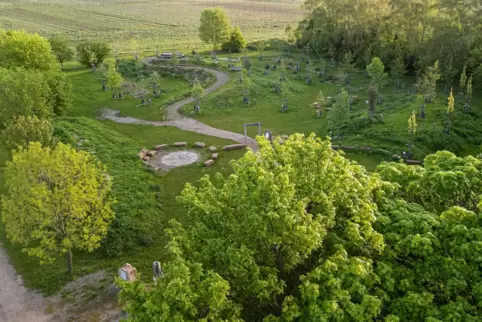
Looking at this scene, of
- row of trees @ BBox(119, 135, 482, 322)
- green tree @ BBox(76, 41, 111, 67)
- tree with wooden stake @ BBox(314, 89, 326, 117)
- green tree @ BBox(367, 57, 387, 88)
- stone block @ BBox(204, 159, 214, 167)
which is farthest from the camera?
green tree @ BBox(76, 41, 111, 67)

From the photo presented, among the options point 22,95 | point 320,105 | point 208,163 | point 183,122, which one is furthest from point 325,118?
point 22,95

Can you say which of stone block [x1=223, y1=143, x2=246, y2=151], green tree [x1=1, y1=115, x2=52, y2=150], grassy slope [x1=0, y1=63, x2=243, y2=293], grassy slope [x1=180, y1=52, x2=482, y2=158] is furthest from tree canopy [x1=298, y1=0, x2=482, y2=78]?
green tree [x1=1, y1=115, x2=52, y2=150]

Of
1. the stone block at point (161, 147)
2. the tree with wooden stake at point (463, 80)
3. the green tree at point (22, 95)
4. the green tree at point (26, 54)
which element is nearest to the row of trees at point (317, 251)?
the stone block at point (161, 147)

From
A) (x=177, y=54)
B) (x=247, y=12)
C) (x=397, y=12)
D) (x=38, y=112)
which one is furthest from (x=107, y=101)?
(x=247, y=12)

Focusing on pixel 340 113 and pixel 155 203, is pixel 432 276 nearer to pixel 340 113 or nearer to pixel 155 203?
pixel 155 203

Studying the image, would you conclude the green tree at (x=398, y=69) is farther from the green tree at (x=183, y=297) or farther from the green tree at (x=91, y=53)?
the green tree at (x=183, y=297)

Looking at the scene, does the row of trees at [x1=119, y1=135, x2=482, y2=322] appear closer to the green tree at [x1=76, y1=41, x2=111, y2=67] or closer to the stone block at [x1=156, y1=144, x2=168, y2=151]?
the stone block at [x1=156, y1=144, x2=168, y2=151]

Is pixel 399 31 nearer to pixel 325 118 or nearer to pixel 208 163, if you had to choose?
pixel 325 118
